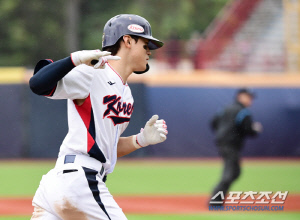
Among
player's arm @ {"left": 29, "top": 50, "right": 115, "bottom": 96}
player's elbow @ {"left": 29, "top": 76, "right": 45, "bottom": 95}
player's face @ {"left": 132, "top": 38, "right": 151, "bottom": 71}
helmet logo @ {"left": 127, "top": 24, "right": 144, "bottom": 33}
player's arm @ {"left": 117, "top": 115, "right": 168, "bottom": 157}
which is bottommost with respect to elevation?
player's arm @ {"left": 117, "top": 115, "right": 168, "bottom": 157}

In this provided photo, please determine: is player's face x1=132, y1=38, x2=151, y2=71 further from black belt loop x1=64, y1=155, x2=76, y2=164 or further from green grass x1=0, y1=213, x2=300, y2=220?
green grass x1=0, y1=213, x2=300, y2=220

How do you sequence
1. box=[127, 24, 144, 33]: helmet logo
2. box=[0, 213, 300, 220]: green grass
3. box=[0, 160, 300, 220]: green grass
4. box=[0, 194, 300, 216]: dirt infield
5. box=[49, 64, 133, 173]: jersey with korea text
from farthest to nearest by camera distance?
box=[0, 194, 300, 216]: dirt infield < box=[0, 160, 300, 220]: green grass < box=[0, 213, 300, 220]: green grass < box=[127, 24, 144, 33]: helmet logo < box=[49, 64, 133, 173]: jersey with korea text

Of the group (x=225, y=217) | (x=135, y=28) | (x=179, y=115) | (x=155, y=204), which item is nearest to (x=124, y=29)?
(x=135, y=28)

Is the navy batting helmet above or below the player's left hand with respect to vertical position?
above

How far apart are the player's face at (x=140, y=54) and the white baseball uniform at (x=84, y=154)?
0.99 ft

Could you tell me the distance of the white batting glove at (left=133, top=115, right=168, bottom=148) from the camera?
395cm

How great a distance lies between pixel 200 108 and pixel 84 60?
480 inches

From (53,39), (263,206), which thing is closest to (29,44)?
(53,39)

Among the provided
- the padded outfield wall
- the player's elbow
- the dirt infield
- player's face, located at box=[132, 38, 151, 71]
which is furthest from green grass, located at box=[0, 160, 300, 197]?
the player's elbow

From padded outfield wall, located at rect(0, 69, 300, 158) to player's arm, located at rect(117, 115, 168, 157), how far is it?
10.7 meters

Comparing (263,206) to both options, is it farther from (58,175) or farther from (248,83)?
(248,83)

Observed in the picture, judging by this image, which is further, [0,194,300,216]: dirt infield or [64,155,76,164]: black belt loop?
[0,194,300,216]: dirt infield

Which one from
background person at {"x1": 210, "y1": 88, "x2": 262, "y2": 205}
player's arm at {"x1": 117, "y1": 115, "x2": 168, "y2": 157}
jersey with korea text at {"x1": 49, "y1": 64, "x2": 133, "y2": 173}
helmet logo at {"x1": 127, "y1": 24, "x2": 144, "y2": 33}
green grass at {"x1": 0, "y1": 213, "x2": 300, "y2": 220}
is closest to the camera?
jersey with korea text at {"x1": 49, "y1": 64, "x2": 133, "y2": 173}

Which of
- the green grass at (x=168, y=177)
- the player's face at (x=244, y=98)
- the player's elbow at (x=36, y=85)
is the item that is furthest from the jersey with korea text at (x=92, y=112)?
the green grass at (x=168, y=177)
